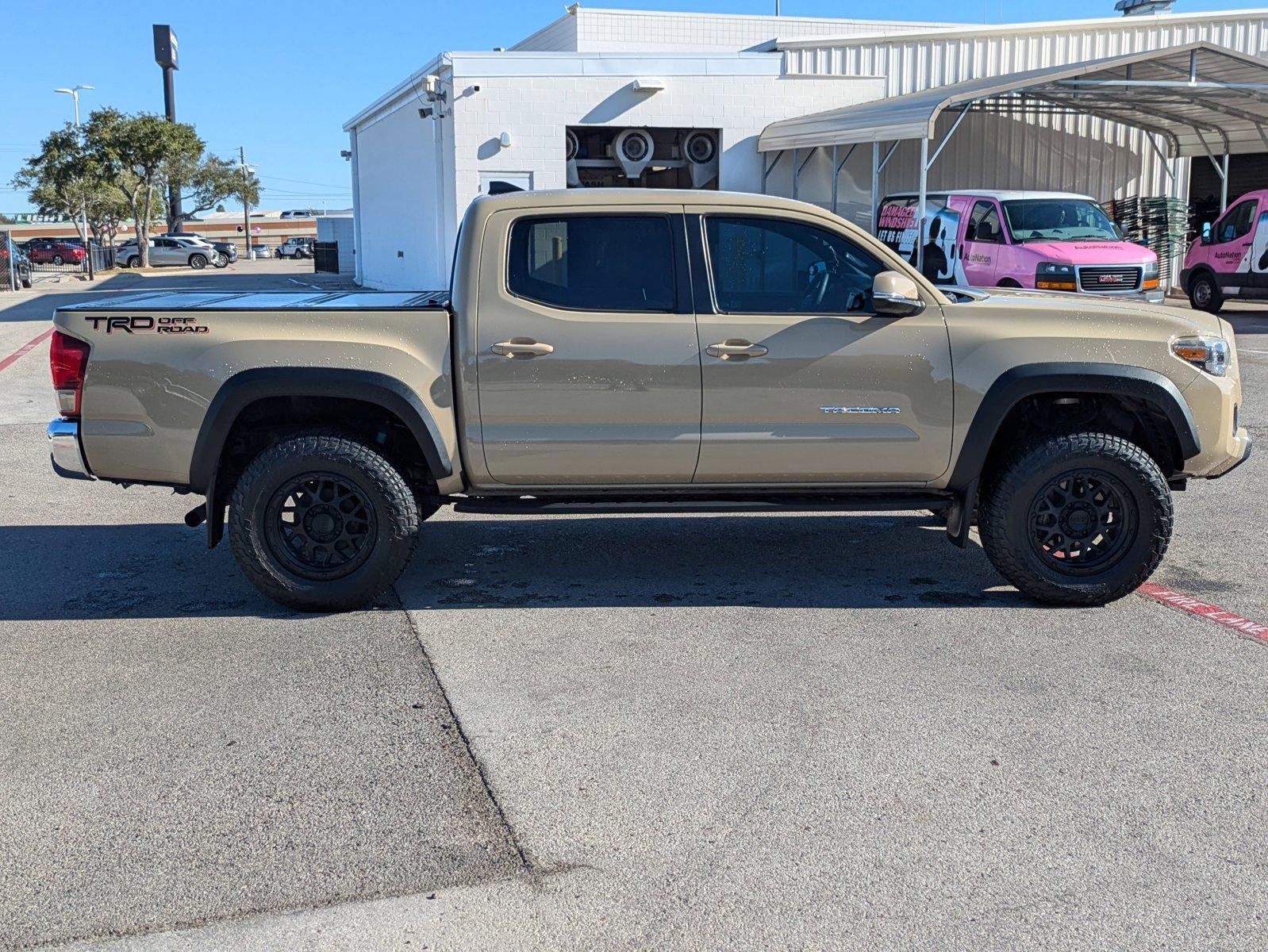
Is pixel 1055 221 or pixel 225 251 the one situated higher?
pixel 225 251

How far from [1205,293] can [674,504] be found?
1907 cm

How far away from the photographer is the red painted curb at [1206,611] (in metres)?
5.48

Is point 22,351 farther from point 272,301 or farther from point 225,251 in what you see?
point 225,251

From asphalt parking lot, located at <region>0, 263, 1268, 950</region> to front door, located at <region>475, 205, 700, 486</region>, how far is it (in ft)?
2.40

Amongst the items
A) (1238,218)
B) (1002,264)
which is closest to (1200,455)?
(1002,264)

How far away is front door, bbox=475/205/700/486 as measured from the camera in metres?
5.61

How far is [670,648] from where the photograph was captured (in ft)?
17.4

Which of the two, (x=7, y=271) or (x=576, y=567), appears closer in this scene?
(x=576, y=567)

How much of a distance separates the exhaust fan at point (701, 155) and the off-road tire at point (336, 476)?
21.1 m

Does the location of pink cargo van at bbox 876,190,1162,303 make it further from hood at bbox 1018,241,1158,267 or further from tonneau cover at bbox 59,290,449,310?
tonneau cover at bbox 59,290,449,310

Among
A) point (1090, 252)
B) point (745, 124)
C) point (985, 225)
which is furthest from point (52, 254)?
point (1090, 252)

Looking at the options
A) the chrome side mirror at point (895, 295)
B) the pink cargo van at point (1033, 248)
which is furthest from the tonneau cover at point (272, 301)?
the pink cargo van at point (1033, 248)

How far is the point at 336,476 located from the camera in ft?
18.6

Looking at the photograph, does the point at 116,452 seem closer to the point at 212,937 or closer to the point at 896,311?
the point at 212,937
